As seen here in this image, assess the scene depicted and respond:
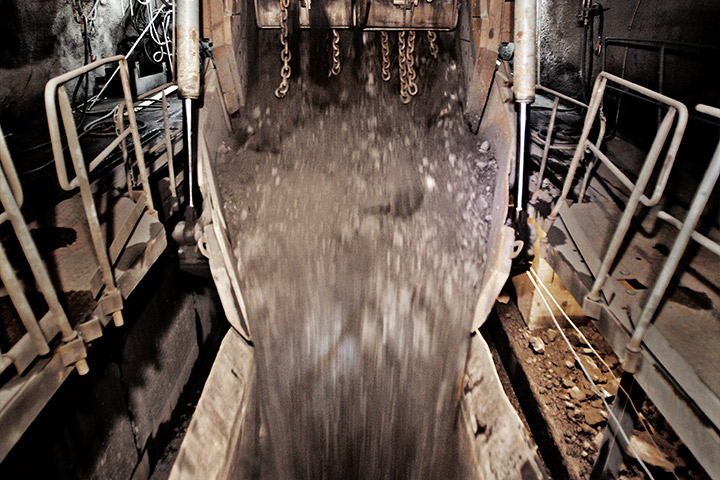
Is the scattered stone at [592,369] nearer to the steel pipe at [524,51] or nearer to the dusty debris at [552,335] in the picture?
the dusty debris at [552,335]

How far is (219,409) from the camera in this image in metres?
2.19

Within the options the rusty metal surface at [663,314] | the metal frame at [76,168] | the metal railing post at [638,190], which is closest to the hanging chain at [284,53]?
the metal frame at [76,168]

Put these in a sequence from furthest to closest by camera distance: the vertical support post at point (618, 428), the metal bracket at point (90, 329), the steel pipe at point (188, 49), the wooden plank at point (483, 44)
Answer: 1. the wooden plank at point (483, 44)
2. the vertical support post at point (618, 428)
3. the steel pipe at point (188, 49)
4. the metal bracket at point (90, 329)

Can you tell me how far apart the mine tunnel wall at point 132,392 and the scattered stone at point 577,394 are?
3457 millimetres

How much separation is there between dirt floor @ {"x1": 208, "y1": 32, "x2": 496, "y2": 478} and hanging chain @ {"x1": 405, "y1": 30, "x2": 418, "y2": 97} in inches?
28.9

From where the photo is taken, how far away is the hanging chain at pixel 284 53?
3.24 metres

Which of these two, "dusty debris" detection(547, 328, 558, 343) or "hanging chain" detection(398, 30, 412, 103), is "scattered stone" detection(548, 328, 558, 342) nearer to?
"dusty debris" detection(547, 328, 558, 343)

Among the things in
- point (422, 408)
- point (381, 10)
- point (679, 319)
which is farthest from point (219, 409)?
point (381, 10)

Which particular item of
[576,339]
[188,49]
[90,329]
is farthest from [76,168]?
[576,339]

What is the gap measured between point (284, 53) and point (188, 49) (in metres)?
0.94

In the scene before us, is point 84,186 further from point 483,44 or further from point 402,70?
point 483,44

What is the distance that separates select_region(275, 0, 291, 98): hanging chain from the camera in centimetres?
324

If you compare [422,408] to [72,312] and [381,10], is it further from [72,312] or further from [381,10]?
[381,10]

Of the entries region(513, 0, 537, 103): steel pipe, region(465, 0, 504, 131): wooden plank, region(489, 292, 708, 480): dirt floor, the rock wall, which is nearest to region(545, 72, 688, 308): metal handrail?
region(513, 0, 537, 103): steel pipe
